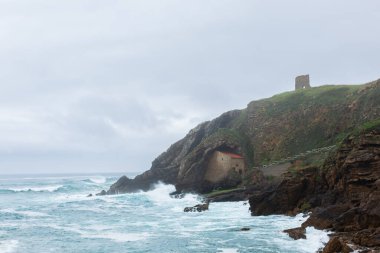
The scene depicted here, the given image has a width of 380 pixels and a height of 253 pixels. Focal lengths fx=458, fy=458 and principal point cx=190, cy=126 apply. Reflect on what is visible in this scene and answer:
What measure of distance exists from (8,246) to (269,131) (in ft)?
150

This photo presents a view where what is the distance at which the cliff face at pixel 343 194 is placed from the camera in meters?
27.4

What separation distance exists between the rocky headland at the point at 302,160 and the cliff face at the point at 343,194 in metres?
0.06

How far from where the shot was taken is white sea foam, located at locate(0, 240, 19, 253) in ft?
98.6

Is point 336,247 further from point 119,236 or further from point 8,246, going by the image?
point 8,246

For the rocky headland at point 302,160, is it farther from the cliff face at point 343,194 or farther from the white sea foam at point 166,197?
the white sea foam at point 166,197

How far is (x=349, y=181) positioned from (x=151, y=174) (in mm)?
47591

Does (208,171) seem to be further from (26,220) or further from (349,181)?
(349,181)

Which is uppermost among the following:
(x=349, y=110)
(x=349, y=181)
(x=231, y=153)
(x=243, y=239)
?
(x=349, y=110)

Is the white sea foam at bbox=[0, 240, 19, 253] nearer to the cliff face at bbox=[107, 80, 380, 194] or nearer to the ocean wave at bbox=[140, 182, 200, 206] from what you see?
the ocean wave at bbox=[140, 182, 200, 206]

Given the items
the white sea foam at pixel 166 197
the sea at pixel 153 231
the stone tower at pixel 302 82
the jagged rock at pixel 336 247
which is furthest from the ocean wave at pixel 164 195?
the jagged rock at pixel 336 247

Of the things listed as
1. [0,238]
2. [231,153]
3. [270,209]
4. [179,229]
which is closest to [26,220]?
[0,238]

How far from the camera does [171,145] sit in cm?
8050

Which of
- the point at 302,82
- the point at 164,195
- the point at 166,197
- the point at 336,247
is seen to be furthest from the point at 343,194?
the point at 302,82

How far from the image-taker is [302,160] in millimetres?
53594
